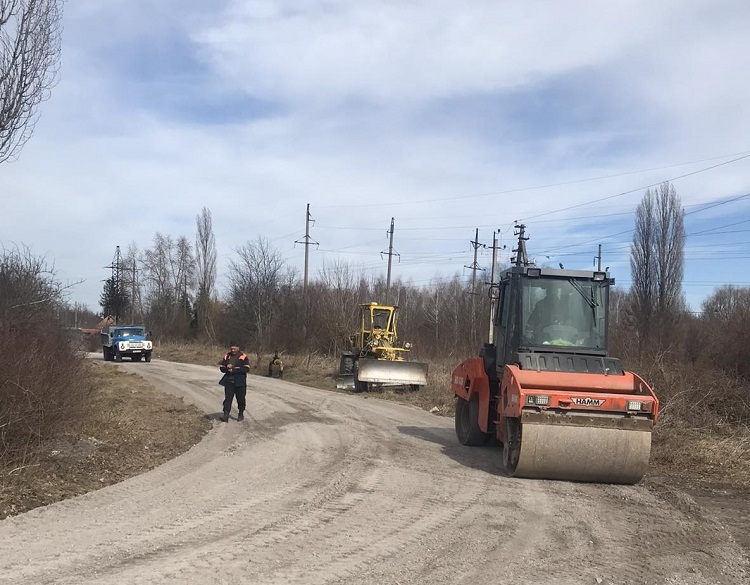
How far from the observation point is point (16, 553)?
559 centimetres

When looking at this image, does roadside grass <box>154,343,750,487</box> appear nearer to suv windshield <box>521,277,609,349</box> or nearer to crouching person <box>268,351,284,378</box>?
suv windshield <box>521,277,609,349</box>

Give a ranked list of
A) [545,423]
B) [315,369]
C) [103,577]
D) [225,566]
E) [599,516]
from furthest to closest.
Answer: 1. [315,369]
2. [545,423]
3. [599,516]
4. [225,566]
5. [103,577]

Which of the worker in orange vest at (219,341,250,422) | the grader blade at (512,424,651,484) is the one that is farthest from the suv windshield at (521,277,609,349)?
the worker in orange vest at (219,341,250,422)

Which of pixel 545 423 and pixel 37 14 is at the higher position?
pixel 37 14

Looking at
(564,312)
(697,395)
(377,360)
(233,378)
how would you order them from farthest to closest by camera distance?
(377,360) → (697,395) → (233,378) → (564,312)

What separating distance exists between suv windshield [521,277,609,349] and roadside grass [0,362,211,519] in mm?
6169

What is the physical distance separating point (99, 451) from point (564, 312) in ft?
24.9

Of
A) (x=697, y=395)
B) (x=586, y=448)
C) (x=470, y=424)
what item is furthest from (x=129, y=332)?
(x=586, y=448)

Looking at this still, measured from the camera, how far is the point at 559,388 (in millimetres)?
9516

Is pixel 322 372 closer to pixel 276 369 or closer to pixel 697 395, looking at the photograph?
pixel 276 369

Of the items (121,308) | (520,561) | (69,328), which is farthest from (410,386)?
(121,308)

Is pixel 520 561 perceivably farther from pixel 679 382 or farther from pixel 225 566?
pixel 679 382

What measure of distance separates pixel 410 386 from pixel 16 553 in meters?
18.5

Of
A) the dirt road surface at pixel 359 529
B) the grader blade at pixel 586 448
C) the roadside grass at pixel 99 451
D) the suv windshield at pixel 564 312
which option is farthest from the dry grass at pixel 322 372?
the dirt road surface at pixel 359 529
